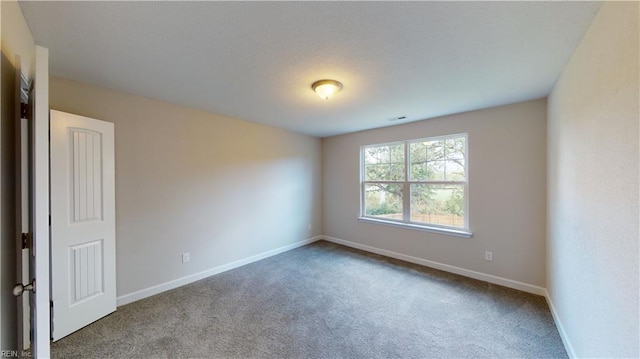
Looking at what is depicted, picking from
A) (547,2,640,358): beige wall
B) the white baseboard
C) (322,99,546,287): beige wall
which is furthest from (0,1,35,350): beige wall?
(322,99,546,287): beige wall

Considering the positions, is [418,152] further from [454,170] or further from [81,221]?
[81,221]

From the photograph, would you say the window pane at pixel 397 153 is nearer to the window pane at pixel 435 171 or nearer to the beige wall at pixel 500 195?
the beige wall at pixel 500 195

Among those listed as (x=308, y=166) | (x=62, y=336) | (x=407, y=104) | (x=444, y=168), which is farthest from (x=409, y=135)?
(x=62, y=336)

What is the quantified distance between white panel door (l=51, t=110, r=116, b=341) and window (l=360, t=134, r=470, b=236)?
3.70 metres

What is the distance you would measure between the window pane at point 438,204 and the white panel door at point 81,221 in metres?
3.98

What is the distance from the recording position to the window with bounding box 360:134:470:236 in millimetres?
3541

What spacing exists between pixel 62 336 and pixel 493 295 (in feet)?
13.9

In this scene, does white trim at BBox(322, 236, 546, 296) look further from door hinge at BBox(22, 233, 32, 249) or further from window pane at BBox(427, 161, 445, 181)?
door hinge at BBox(22, 233, 32, 249)

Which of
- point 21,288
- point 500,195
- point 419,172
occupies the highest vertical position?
point 419,172

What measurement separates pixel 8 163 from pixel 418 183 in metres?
4.19

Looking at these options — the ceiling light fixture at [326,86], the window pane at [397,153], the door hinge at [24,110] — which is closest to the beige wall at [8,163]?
the door hinge at [24,110]

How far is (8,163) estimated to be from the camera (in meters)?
1.31

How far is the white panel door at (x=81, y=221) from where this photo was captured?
208cm

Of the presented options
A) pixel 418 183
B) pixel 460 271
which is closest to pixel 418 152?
pixel 418 183
